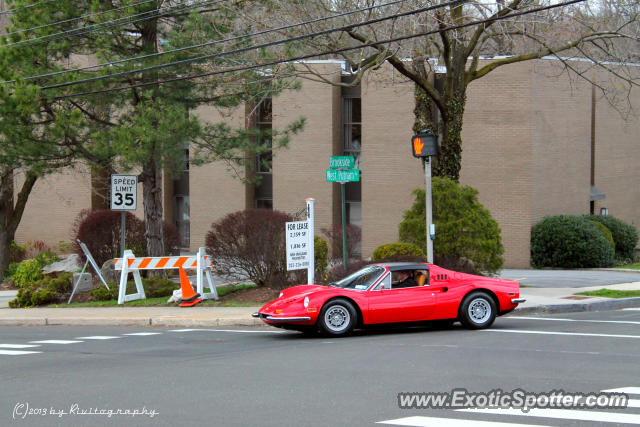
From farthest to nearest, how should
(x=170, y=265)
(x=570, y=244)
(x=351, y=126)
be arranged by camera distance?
1. (x=351, y=126)
2. (x=570, y=244)
3. (x=170, y=265)

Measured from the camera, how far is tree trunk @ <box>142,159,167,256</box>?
20891 millimetres

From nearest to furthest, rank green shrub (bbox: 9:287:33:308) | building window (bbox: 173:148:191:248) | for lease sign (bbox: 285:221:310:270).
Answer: for lease sign (bbox: 285:221:310:270) < green shrub (bbox: 9:287:33:308) < building window (bbox: 173:148:191:248)

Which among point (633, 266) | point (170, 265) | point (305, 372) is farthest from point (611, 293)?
point (633, 266)

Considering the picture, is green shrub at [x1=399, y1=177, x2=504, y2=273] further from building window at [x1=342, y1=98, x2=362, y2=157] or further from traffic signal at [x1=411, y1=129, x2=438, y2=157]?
building window at [x1=342, y1=98, x2=362, y2=157]

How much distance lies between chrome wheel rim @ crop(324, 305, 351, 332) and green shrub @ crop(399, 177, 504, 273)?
21.6ft

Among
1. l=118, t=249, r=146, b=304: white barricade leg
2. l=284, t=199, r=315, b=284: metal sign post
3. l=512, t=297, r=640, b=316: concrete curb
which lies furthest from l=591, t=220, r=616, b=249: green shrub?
l=118, t=249, r=146, b=304: white barricade leg

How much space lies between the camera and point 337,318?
41.5ft

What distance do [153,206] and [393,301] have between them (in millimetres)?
10420

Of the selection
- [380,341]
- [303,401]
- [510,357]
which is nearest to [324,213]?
[380,341]

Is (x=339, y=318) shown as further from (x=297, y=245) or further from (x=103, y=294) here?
(x=103, y=294)

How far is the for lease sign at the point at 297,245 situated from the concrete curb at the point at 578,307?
4.69m

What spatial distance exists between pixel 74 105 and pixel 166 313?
6822mm

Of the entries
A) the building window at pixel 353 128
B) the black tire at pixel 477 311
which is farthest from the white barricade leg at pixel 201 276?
the building window at pixel 353 128

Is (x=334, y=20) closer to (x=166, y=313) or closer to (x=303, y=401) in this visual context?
(x=166, y=313)
